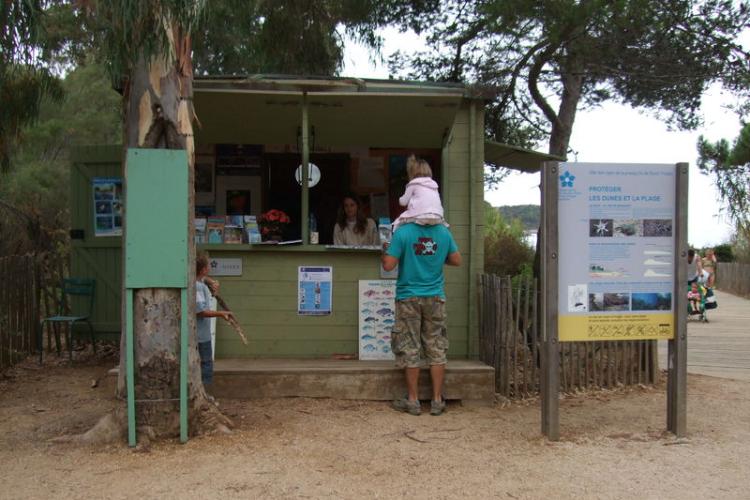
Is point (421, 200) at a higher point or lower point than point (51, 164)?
lower

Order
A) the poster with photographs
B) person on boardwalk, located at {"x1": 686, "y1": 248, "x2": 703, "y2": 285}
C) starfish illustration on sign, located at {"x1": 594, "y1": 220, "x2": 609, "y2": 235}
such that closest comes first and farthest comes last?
1. starfish illustration on sign, located at {"x1": 594, "y1": 220, "x2": 609, "y2": 235}
2. the poster with photographs
3. person on boardwalk, located at {"x1": 686, "y1": 248, "x2": 703, "y2": 285}

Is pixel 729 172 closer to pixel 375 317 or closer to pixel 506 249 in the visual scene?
pixel 506 249

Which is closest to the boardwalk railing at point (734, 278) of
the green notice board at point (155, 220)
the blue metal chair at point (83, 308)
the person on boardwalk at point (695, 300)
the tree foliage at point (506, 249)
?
the tree foliage at point (506, 249)

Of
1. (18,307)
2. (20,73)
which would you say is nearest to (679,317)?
(20,73)

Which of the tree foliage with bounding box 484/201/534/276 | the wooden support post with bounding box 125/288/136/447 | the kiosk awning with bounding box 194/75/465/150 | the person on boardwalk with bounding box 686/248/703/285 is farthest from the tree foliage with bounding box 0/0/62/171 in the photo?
the person on boardwalk with bounding box 686/248/703/285

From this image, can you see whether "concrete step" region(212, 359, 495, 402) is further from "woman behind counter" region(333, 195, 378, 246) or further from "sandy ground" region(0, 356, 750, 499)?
A: "woman behind counter" region(333, 195, 378, 246)

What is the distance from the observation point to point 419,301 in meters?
6.64

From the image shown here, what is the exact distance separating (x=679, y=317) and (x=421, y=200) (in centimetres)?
224

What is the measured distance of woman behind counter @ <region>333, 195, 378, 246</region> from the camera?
8031 mm

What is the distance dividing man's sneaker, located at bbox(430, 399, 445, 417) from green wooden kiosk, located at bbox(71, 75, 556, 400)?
1.08 metres

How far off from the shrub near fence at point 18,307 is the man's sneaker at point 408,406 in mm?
4391

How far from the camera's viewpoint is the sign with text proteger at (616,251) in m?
5.88

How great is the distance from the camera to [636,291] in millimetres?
5957

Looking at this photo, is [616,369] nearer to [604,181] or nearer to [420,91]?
[604,181]
